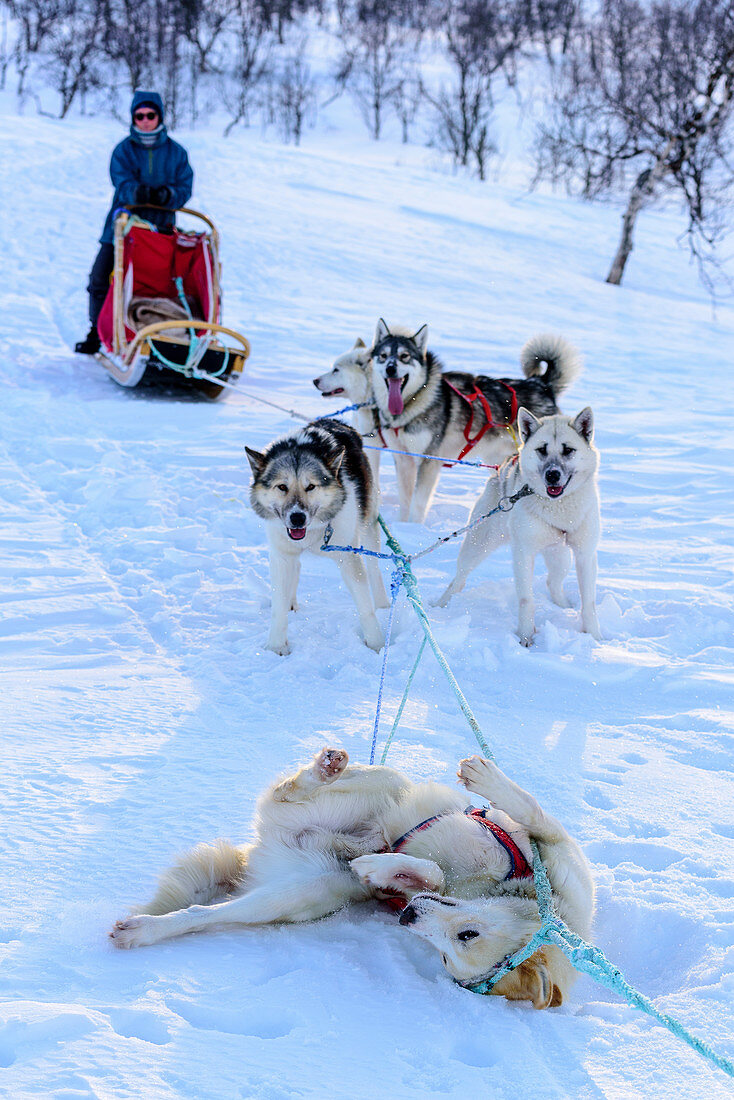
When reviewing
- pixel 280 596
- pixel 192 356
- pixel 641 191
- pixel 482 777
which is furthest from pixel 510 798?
pixel 641 191

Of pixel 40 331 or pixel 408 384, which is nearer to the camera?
pixel 408 384

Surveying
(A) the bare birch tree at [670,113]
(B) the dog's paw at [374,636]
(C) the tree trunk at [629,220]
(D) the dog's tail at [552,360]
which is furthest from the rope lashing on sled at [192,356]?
(A) the bare birch tree at [670,113]

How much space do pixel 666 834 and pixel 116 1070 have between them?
1.36 metres

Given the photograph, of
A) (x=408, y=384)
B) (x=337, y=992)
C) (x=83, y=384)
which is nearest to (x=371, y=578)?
(x=408, y=384)

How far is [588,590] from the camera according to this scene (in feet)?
11.1

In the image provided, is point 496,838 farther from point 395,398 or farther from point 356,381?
point 356,381

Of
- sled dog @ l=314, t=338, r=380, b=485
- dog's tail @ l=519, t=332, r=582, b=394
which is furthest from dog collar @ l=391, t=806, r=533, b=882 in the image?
sled dog @ l=314, t=338, r=380, b=485

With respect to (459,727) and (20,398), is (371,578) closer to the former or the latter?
(459,727)

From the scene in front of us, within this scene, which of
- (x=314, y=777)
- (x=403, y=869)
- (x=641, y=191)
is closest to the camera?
(x=403, y=869)

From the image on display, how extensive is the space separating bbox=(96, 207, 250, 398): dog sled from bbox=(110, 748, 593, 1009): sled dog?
170 inches

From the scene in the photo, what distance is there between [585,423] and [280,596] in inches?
48.4

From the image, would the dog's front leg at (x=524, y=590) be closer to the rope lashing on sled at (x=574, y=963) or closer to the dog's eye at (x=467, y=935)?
the rope lashing on sled at (x=574, y=963)

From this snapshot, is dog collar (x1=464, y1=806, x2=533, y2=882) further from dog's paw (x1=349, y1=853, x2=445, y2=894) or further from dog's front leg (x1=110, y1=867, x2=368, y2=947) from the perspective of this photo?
dog's front leg (x1=110, y1=867, x2=368, y2=947)

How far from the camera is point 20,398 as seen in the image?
5.83 metres
